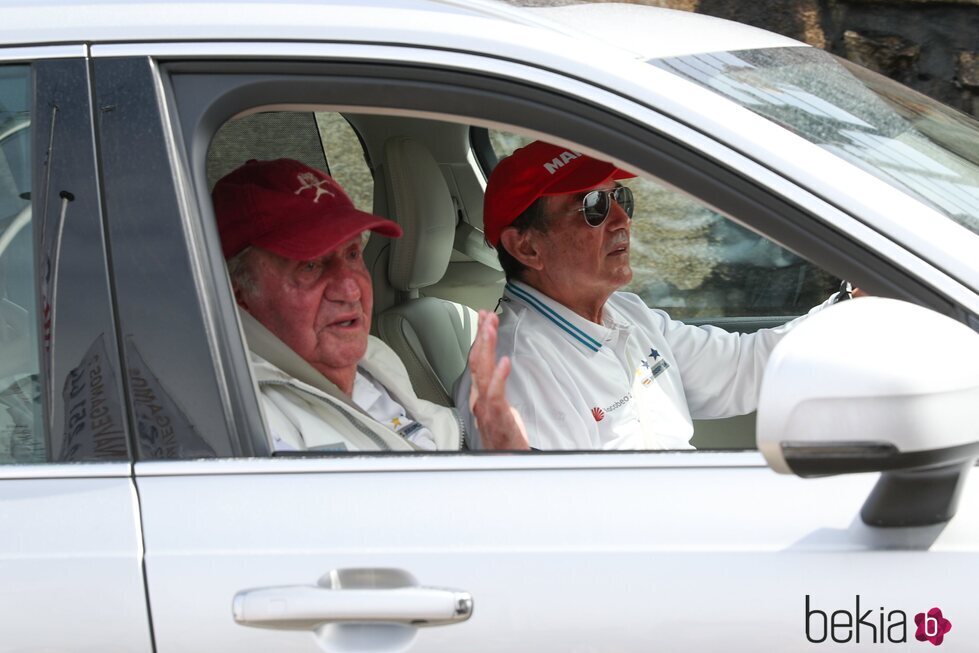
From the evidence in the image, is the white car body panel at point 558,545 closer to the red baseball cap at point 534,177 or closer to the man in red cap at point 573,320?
the man in red cap at point 573,320

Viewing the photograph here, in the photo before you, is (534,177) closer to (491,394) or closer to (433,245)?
(433,245)

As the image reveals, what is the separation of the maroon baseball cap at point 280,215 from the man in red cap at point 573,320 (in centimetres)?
42

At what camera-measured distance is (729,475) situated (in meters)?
1.59

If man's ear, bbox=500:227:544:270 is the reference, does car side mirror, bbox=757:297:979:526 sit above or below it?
below

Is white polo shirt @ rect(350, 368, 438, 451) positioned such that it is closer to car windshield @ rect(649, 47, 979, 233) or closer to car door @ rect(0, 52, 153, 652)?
car door @ rect(0, 52, 153, 652)

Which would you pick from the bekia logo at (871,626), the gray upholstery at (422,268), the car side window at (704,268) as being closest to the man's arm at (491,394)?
the bekia logo at (871,626)

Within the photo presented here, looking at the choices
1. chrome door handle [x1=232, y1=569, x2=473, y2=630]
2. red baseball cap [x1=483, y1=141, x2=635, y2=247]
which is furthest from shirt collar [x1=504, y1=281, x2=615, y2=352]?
chrome door handle [x1=232, y1=569, x2=473, y2=630]

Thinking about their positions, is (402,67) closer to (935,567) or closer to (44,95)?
(44,95)

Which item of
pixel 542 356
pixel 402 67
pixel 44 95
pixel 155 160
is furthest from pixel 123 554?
pixel 542 356

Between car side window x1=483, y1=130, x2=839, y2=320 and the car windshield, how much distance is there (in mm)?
771

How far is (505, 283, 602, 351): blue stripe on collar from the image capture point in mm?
2590

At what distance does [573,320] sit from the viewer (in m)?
2.62

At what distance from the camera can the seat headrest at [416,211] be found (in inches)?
116

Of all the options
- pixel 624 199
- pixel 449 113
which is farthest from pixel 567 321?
pixel 449 113
